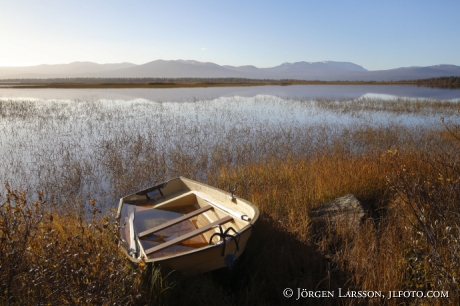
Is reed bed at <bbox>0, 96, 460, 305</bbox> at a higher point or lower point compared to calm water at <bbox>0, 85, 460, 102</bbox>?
lower

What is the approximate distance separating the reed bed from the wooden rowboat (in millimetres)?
304

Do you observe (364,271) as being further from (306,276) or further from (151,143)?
(151,143)

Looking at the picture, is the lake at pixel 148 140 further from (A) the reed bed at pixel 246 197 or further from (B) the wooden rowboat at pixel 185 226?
(B) the wooden rowboat at pixel 185 226

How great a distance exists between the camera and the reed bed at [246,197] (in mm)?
3541

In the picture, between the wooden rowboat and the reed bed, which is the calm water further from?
the wooden rowboat

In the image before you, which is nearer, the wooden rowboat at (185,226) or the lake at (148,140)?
the wooden rowboat at (185,226)

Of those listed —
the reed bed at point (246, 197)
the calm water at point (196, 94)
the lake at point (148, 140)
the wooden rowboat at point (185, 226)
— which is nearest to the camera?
the reed bed at point (246, 197)

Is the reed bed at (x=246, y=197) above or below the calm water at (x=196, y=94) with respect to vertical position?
below

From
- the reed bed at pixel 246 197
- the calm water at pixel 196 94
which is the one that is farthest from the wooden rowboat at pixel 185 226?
the calm water at pixel 196 94

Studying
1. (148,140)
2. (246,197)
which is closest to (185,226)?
(246,197)

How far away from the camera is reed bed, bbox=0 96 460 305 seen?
139 inches

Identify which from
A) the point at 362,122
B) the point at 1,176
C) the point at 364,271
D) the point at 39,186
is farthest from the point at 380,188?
the point at 362,122

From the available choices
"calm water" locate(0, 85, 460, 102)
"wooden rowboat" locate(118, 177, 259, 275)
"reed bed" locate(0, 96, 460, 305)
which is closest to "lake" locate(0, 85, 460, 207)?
"reed bed" locate(0, 96, 460, 305)

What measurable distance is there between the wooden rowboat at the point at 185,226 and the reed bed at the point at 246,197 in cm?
30
